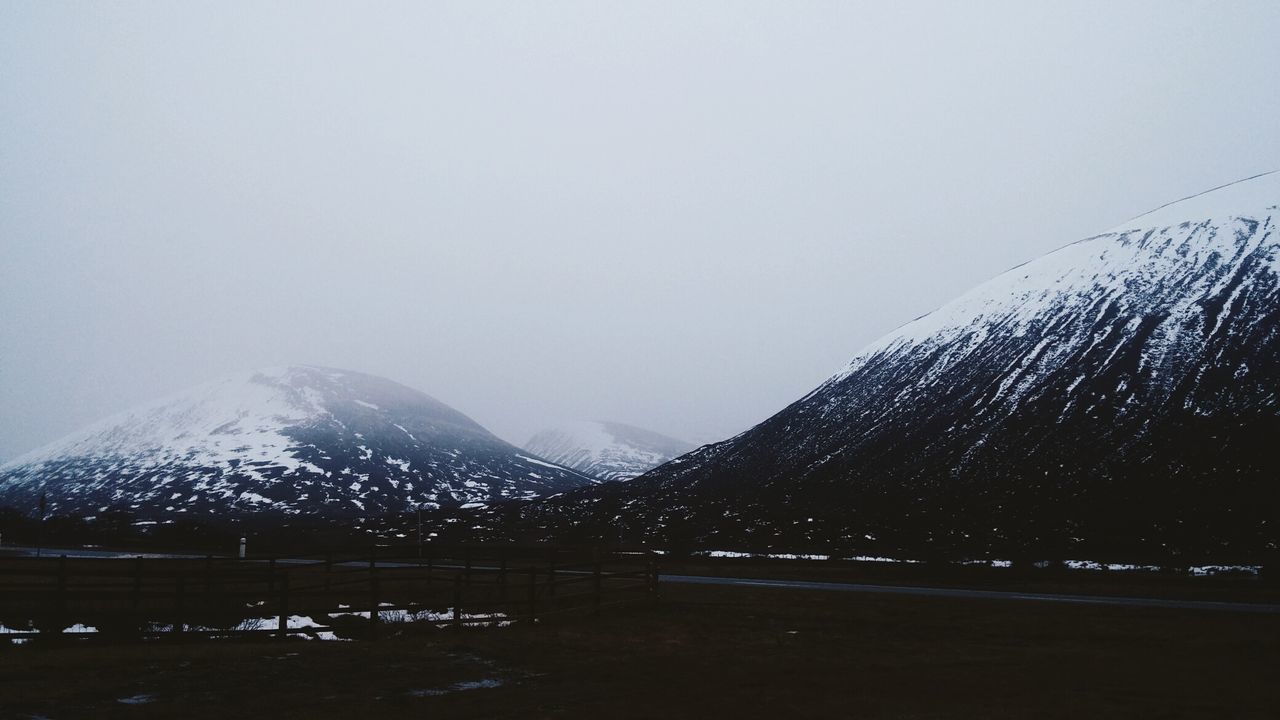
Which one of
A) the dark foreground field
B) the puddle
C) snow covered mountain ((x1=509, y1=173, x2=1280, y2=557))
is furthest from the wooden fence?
snow covered mountain ((x1=509, y1=173, x2=1280, y2=557))

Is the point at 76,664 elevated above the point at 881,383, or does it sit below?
below

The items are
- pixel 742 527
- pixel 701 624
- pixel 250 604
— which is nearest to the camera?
pixel 701 624

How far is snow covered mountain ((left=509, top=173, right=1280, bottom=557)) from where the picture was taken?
89.7 metres

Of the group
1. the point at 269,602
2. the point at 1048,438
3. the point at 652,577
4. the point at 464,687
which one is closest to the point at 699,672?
the point at 464,687

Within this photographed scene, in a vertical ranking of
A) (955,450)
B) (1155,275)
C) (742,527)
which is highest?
(1155,275)

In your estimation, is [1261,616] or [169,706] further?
[1261,616]

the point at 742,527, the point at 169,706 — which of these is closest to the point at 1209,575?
the point at 169,706

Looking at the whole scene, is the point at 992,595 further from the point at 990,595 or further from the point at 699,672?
the point at 699,672

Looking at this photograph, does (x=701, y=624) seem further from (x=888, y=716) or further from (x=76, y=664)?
(x=76, y=664)

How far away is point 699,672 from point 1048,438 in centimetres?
12346

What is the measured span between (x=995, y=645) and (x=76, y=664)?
1714cm

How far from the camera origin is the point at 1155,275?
176875mm

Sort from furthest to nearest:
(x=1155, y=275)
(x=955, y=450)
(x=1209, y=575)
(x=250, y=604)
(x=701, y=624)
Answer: (x=1155, y=275), (x=955, y=450), (x=1209, y=575), (x=250, y=604), (x=701, y=624)

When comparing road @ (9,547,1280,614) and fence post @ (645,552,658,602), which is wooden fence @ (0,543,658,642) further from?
road @ (9,547,1280,614)
